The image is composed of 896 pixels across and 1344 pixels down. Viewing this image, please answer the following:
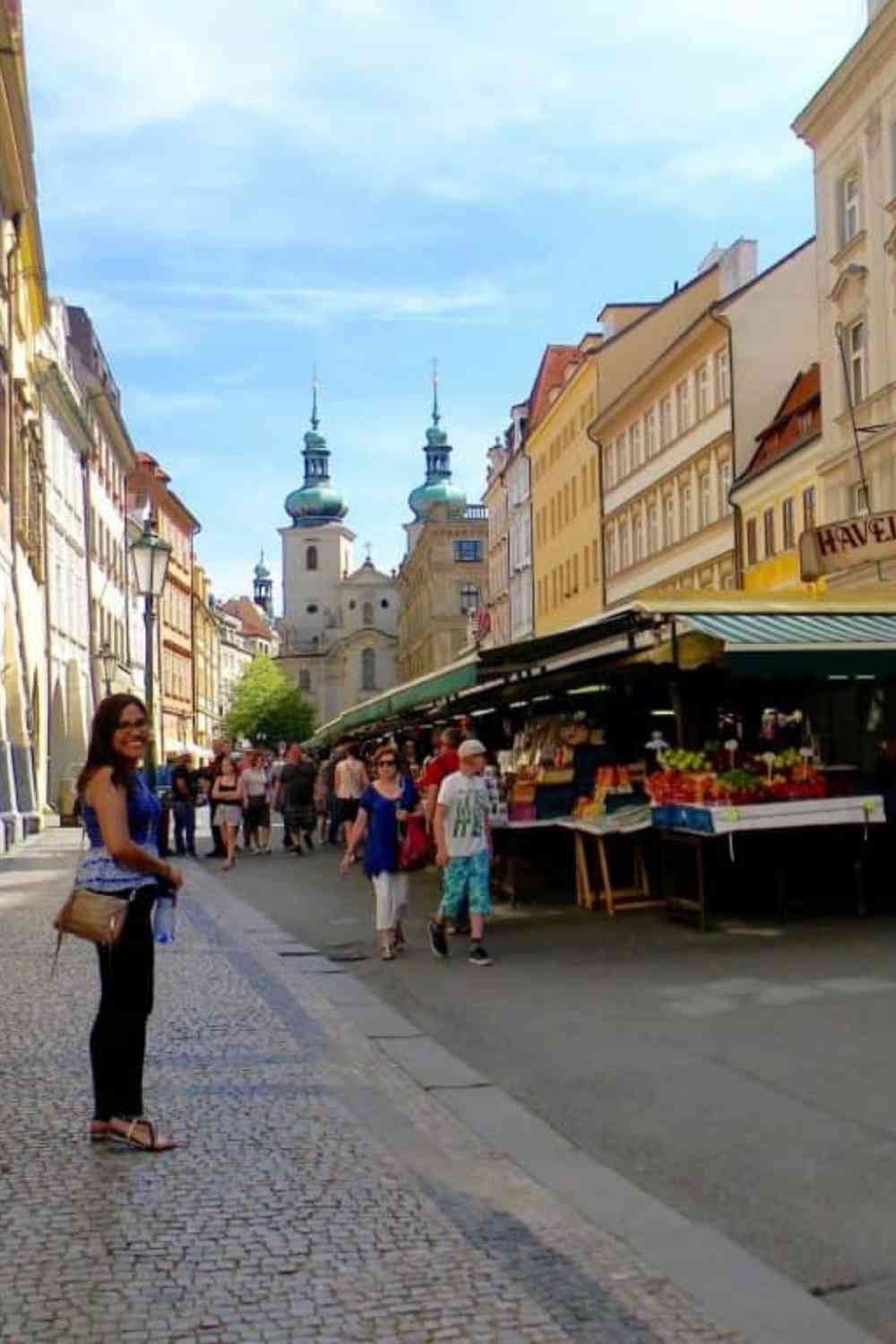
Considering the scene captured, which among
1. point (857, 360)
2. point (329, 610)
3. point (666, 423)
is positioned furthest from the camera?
point (329, 610)

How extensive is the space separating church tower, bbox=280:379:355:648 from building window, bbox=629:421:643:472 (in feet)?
352

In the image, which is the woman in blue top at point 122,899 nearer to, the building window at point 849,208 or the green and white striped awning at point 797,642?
the green and white striped awning at point 797,642

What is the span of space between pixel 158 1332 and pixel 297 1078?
3.62m

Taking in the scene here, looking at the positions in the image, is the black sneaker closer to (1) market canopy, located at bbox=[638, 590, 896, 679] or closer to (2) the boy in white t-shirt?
(2) the boy in white t-shirt

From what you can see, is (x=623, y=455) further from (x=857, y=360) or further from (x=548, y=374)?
(x=857, y=360)

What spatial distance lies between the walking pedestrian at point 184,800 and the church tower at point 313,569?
12970cm

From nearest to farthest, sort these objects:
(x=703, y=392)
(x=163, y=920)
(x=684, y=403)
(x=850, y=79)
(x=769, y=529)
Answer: (x=163, y=920) → (x=850, y=79) → (x=769, y=529) → (x=703, y=392) → (x=684, y=403)

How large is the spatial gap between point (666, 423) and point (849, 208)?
53.9 feet

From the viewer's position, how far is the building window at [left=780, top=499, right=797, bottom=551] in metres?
34.7

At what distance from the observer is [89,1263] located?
5059 mm

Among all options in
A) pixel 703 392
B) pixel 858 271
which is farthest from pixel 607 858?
pixel 703 392

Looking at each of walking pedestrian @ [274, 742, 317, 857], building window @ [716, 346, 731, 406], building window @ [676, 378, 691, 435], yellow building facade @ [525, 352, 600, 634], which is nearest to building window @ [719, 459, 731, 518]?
building window @ [716, 346, 731, 406]

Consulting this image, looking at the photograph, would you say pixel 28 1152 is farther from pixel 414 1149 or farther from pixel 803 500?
pixel 803 500

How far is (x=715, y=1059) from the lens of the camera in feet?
27.6
